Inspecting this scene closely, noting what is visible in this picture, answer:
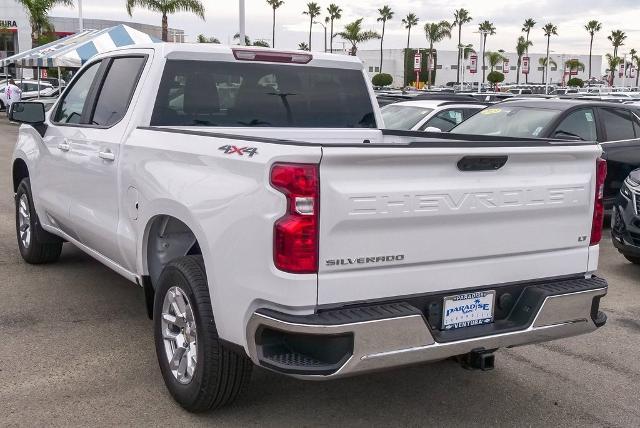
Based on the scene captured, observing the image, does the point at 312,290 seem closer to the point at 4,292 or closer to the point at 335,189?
the point at 335,189

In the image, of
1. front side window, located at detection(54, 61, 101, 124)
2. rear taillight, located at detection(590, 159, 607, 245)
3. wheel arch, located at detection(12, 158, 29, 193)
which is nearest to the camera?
rear taillight, located at detection(590, 159, 607, 245)

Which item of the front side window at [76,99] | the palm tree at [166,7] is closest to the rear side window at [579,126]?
the front side window at [76,99]

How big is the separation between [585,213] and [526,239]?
0.44 metres

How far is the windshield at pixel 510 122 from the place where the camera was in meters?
9.04

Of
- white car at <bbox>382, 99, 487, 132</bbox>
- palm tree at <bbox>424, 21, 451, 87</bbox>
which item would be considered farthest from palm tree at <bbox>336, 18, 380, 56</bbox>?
white car at <bbox>382, 99, 487, 132</bbox>

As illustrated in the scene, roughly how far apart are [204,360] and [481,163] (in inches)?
65.8

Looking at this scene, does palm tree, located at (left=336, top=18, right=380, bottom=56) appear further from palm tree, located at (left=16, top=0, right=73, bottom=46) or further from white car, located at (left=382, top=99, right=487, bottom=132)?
white car, located at (left=382, top=99, right=487, bottom=132)

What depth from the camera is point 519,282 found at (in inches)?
143

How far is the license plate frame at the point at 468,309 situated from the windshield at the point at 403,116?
7915 mm

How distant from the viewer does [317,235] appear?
304cm

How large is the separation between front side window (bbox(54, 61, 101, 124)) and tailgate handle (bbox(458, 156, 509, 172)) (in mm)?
3355

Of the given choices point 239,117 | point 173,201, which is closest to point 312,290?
point 173,201

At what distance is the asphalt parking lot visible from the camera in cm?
388

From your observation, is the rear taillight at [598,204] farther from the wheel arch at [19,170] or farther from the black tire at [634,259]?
the wheel arch at [19,170]
